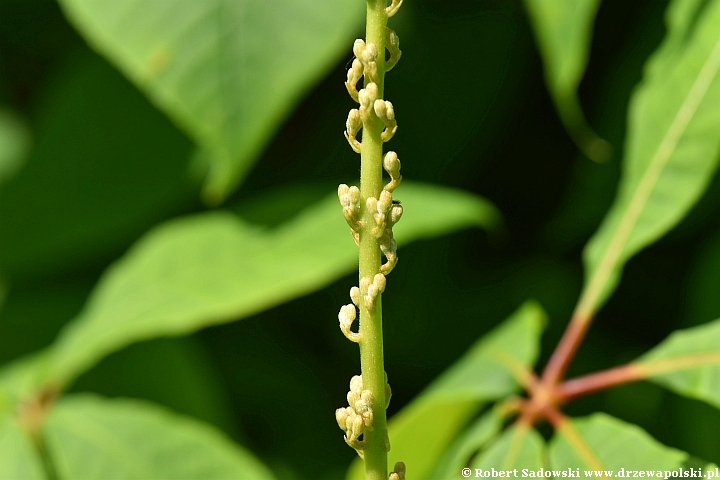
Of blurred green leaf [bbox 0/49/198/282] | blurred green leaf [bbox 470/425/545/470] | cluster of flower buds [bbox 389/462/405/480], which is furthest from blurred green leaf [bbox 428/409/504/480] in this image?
blurred green leaf [bbox 0/49/198/282]

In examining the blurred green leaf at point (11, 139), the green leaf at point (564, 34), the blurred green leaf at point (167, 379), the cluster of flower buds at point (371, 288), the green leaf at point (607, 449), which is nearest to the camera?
the cluster of flower buds at point (371, 288)

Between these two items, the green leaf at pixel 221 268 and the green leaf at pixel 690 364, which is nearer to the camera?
the green leaf at pixel 690 364

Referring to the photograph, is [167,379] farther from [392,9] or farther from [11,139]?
[392,9]

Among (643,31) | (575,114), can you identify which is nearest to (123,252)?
(575,114)

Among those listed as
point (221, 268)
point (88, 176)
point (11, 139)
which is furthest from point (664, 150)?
point (11, 139)

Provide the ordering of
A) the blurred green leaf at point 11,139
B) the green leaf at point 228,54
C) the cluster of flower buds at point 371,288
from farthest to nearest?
1. the blurred green leaf at point 11,139
2. the green leaf at point 228,54
3. the cluster of flower buds at point 371,288

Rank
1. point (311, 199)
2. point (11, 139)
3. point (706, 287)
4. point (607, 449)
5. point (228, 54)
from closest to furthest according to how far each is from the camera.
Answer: point (607, 449) < point (228, 54) < point (706, 287) < point (311, 199) < point (11, 139)

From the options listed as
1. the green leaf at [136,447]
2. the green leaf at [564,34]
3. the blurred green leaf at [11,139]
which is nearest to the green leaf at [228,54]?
the green leaf at [564,34]

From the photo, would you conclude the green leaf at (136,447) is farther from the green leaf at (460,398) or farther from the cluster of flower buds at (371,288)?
the cluster of flower buds at (371,288)

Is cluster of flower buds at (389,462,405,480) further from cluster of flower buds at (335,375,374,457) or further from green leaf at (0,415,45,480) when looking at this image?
green leaf at (0,415,45,480)
